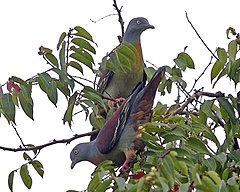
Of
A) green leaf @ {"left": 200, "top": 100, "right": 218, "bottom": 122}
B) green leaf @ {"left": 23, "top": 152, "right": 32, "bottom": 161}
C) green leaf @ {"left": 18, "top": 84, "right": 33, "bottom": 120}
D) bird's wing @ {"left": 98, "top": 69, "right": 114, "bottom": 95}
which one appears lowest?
green leaf @ {"left": 200, "top": 100, "right": 218, "bottom": 122}

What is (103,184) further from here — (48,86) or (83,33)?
(83,33)

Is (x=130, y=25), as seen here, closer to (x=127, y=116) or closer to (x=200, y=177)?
(x=127, y=116)

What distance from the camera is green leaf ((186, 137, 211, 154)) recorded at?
247 centimetres

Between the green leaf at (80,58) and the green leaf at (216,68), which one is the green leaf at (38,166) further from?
the green leaf at (216,68)

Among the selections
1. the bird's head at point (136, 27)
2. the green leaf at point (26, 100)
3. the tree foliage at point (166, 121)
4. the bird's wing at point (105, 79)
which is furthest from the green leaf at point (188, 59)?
the bird's head at point (136, 27)

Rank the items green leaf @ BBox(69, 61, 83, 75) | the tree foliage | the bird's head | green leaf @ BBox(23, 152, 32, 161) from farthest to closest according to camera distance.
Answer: the bird's head → green leaf @ BBox(23, 152, 32, 161) → green leaf @ BBox(69, 61, 83, 75) → the tree foliage

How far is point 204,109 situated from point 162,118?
0.55ft

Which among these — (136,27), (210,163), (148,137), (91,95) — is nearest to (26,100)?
(91,95)

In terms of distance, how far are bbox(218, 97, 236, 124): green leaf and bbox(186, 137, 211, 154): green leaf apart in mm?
289

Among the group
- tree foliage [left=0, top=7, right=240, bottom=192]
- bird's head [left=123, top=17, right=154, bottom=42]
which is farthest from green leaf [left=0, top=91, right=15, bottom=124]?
bird's head [left=123, top=17, right=154, bottom=42]

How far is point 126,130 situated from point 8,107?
2.42ft

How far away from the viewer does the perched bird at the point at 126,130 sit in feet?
10.5

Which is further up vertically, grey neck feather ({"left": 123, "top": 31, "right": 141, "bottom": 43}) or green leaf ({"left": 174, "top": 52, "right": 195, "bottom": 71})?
grey neck feather ({"left": 123, "top": 31, "right": 141, "bottom": 43})

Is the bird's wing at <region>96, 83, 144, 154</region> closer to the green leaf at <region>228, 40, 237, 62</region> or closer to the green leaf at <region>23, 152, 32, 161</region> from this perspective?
the green leaf at <region>23, 152, 32, 161</region>
